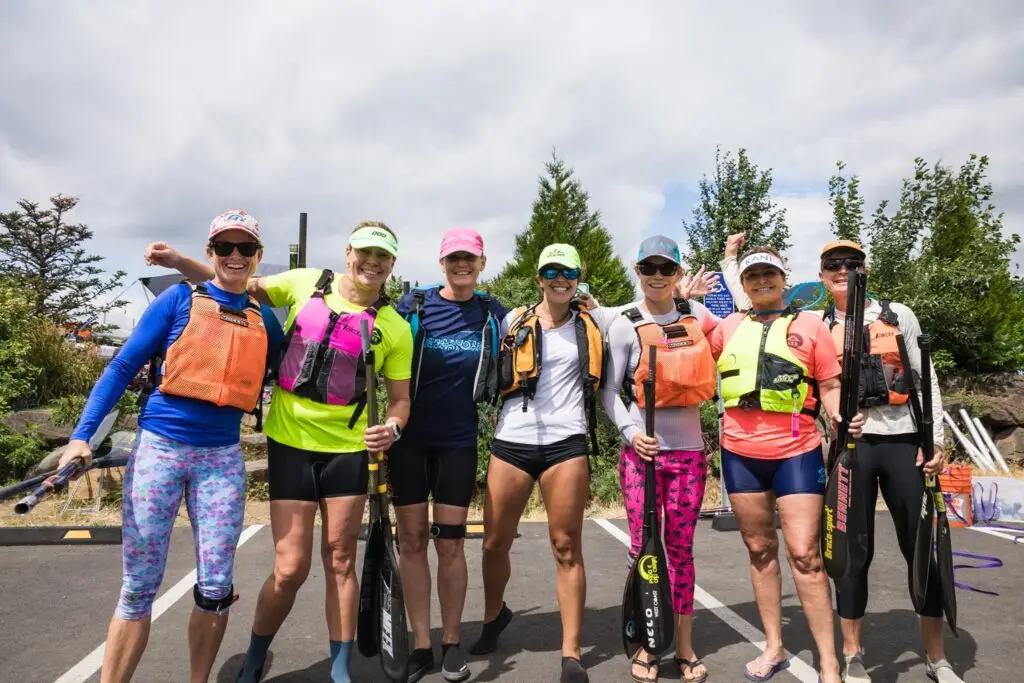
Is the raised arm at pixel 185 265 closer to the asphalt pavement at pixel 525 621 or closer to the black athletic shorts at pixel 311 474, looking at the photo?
the black athletic shorts at pixel 311 474

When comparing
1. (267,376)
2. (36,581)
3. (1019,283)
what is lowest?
(36,581)

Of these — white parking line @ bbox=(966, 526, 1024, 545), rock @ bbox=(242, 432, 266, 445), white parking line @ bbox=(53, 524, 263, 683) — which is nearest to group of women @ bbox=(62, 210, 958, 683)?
white parking line @ bbox=(53, 524, 263, 683)

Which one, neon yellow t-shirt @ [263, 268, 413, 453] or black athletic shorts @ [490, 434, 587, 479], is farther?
black athletic shorts @ [490, 434, 587, 479]

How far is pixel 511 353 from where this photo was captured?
365 cm

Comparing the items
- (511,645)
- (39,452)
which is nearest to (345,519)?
(511,645)

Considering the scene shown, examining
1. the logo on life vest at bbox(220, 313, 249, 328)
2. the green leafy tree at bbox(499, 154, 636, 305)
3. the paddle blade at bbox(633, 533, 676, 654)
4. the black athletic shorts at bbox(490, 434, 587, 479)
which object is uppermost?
the green leafy tree at bbox(499, 154, 636, 305)

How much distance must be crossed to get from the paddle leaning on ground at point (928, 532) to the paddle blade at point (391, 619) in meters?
2.66

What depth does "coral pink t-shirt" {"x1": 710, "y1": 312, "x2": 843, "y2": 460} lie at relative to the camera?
3.44 m

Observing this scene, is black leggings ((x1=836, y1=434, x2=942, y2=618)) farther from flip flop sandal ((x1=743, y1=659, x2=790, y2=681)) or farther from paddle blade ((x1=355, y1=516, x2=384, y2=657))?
paddle blade ((x1=355, y1=516, x2=384, y2=657))

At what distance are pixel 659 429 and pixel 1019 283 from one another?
963 inches

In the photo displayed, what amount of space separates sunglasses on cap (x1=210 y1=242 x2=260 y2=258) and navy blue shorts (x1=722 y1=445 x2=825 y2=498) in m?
2.70

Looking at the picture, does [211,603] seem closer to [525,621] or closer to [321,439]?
[321,439]

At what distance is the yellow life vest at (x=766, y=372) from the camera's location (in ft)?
11.3

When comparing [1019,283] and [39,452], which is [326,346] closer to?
[39,452]
